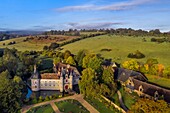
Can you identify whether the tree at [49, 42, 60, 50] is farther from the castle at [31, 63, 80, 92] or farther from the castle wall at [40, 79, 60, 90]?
the castle wall at [40, 79, 60, 90]

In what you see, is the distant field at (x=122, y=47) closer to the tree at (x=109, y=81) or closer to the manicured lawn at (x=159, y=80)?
the manicured lawn at (x=159, y=80)

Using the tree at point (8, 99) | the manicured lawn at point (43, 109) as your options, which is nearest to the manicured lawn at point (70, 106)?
the manicured lawn at point (43, 109)

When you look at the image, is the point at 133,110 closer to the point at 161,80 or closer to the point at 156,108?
the point at 156,108

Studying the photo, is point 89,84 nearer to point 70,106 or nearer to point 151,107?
point 70,106

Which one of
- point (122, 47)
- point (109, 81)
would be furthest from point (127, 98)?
point (122, 47)

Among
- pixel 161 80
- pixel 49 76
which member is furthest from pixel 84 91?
pixel 161 80
